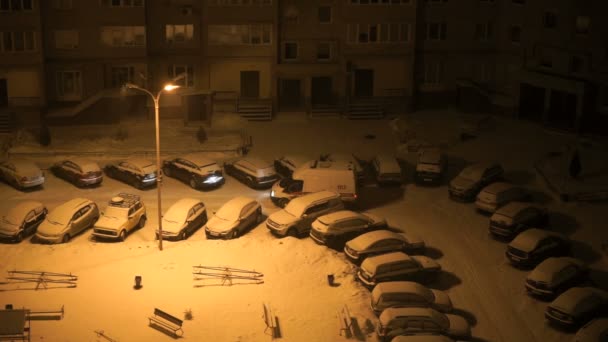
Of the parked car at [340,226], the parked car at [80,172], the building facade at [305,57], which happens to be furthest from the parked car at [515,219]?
the parked car at [80,172]

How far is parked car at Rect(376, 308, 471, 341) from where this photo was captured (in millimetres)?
35562

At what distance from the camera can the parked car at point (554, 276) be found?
128ft

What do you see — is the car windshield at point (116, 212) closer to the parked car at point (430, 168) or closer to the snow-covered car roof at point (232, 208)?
the snow-covered car roof at point (232, 208)

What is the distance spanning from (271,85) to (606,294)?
33476mm

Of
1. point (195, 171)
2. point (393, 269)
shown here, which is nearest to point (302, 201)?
point (195, 171)

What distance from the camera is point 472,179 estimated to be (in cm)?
5019

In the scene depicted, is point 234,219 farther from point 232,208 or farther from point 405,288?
point 405,288

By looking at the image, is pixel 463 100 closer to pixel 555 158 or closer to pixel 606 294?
pixel 555 158

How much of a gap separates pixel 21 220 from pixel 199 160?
11.6 metres

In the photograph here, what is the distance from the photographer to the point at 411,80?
66438mm

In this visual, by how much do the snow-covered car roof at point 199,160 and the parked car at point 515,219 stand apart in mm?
16895

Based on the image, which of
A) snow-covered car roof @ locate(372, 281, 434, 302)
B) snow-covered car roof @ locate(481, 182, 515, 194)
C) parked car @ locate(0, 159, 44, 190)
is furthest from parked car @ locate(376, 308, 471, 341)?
parked car @ locate(0, 159, 44, 190)

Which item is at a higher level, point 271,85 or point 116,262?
point 271,85

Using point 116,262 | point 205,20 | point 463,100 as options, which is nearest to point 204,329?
point 116,262
